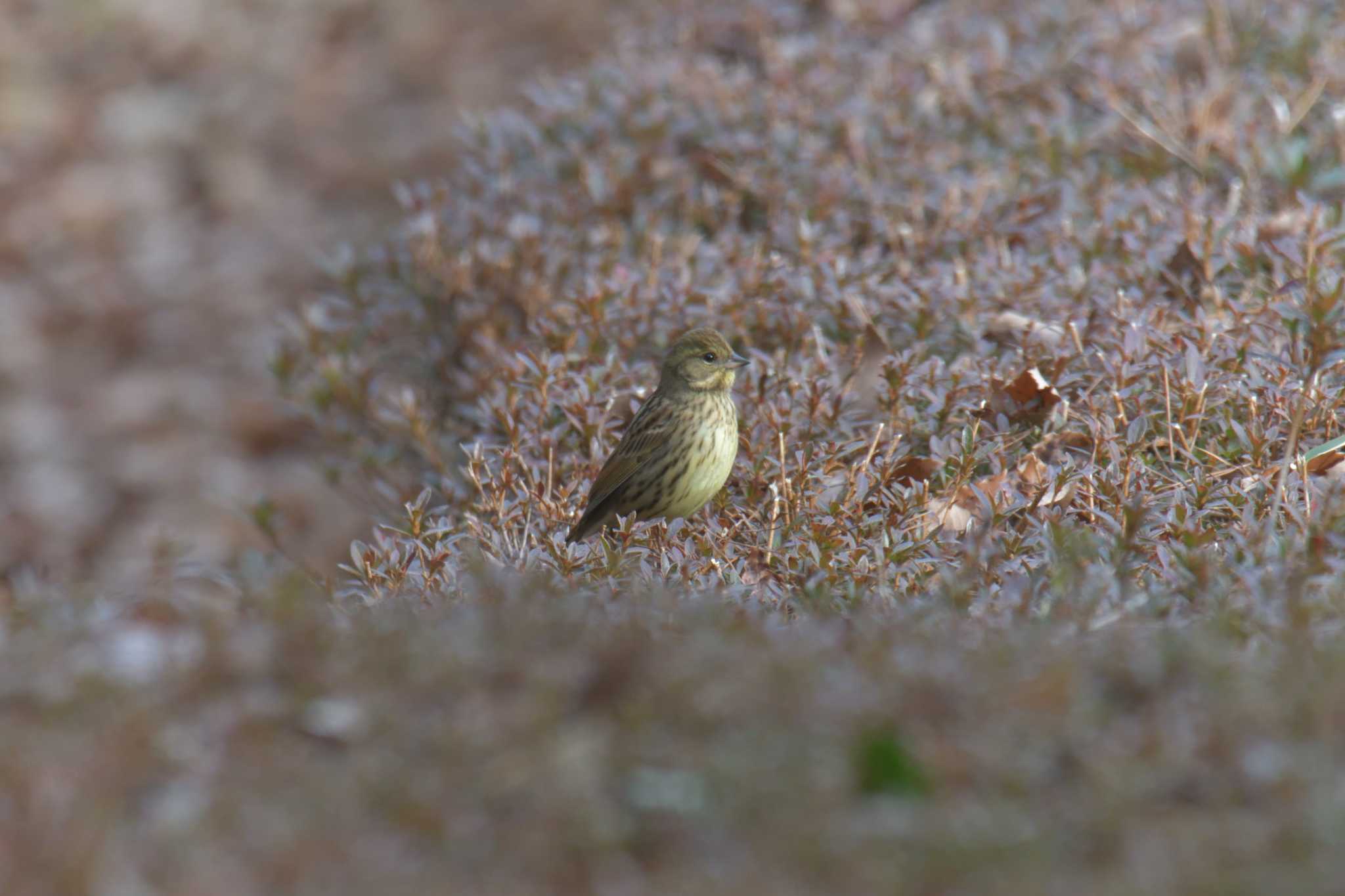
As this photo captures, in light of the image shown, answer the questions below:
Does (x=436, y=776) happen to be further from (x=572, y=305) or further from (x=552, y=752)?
(x=572, y=305)

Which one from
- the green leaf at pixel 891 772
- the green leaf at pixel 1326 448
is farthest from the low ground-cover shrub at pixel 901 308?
the green leaf at pixel 891 772

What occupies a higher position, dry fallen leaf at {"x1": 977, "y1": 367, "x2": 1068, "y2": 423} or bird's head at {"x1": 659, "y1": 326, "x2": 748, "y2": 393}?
bird's head at {"x1": 659, "y1": 326, "x2": 748, "y2": 393}

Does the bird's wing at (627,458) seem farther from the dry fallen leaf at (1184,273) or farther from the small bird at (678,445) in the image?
the dry fallen leaf at (1184,273)

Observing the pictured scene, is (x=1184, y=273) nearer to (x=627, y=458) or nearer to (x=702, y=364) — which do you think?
(x=702, y=364)

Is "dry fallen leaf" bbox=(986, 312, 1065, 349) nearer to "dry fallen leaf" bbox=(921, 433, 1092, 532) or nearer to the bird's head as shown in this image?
"dry fallen leaf" bbox=(921, 433, 1092, 532)

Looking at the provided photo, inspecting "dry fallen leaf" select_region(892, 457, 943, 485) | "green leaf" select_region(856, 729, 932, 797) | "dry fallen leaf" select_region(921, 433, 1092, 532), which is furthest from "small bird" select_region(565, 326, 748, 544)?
"green leaf" select_region(856, 729, 932, 797)

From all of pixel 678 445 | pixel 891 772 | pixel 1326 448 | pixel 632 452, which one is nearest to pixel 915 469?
pixel 678 445

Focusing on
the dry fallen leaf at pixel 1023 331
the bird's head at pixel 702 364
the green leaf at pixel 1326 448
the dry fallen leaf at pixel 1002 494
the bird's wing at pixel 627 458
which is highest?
the bird's head at pixel 702 364

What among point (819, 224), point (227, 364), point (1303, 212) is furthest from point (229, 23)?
point (1303, 212)
